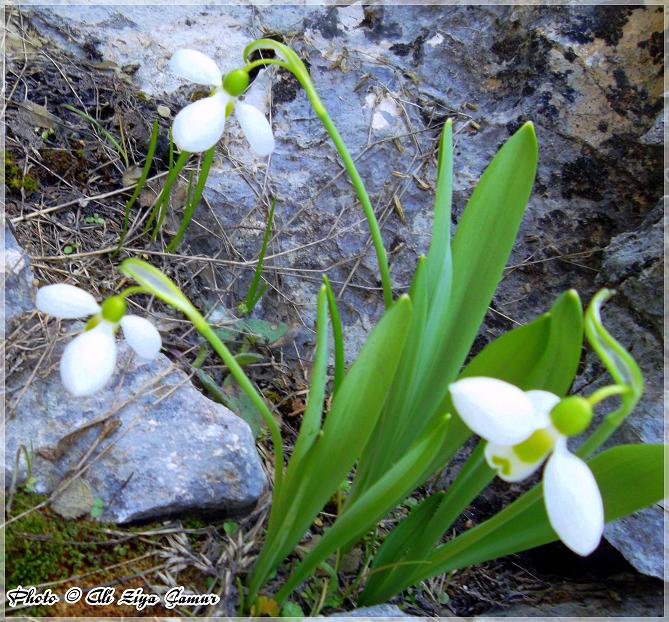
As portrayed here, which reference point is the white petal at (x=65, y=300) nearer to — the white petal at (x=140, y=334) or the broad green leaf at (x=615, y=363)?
the white petal at (x=140, y=334)

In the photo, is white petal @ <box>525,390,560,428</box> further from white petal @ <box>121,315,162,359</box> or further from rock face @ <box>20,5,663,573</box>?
rock face @ <box>20,5,663,573</box>

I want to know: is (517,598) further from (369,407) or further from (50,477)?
(50,477)

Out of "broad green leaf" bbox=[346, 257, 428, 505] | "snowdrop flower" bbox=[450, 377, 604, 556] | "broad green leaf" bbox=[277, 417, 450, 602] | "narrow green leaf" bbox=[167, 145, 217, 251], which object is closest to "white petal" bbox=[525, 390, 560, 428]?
"snowdrop flower" bbox=[450, 377, 604, 556]

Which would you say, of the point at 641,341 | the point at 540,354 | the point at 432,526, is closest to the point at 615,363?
the point at 540,354

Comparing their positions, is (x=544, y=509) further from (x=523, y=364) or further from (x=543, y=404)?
(x=543, y=404)

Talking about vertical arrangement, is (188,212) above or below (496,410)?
below

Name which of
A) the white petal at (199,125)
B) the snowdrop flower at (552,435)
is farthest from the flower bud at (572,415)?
the white petal at (199,125)
